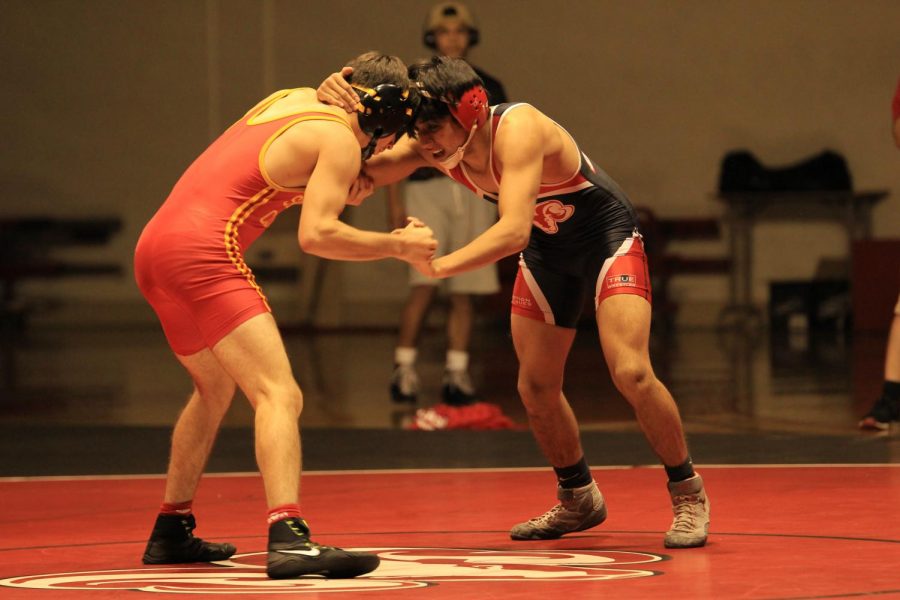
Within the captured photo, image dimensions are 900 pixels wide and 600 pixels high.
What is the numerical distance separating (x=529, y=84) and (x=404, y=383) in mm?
6952

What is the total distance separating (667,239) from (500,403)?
21.1ft

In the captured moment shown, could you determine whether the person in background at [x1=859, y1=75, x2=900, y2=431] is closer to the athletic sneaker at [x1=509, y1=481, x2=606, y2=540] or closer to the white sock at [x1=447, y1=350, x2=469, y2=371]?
the white sock at [x1=447, y1=350, x2=469, y2=371]

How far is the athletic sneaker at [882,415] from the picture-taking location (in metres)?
6.09

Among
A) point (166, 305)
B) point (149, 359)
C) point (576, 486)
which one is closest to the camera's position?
point (166, 305)

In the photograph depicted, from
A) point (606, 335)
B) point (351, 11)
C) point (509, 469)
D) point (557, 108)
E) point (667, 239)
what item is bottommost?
point (509, 469)

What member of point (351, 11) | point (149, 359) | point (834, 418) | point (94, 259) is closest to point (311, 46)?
point (351, 11)

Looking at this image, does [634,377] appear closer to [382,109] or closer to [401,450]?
[382,109]

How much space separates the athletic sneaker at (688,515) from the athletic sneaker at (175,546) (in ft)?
3.68

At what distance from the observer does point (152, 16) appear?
1419 centimetres

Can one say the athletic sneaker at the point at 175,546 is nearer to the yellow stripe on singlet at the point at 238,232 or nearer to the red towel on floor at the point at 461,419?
the yellow stripe on singlet at the point at 238,232

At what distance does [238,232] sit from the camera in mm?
3664

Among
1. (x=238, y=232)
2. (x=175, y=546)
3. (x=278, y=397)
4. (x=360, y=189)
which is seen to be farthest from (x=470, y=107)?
(x=175, y=546)

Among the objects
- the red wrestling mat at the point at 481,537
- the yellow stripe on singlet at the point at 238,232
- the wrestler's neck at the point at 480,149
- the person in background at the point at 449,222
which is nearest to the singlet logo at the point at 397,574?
the red wrestling mat at the point at 481,537

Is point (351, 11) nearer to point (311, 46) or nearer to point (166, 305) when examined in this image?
point (311, 46)
